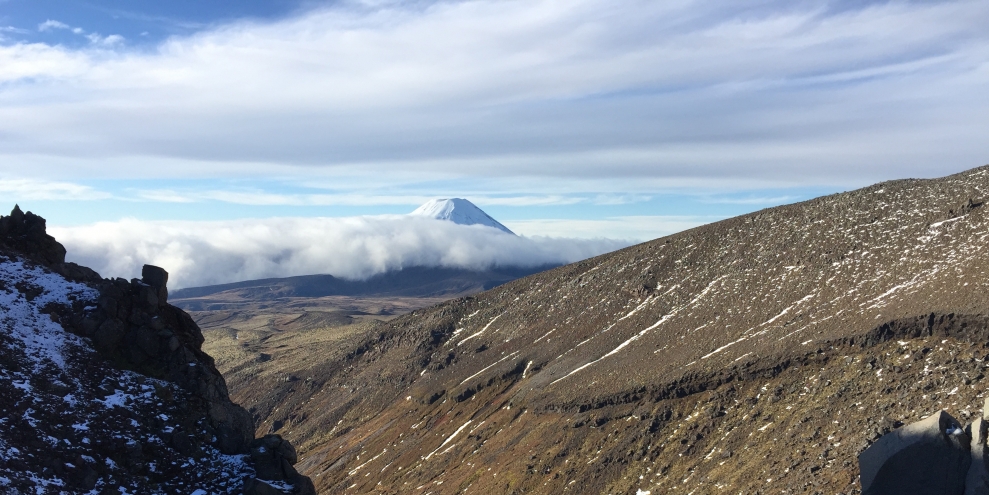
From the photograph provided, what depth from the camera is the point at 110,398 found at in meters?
26.7

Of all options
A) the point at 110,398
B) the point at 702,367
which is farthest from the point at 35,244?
the point at 702,367

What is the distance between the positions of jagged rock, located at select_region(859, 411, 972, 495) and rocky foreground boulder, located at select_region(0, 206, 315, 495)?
21.4 metres

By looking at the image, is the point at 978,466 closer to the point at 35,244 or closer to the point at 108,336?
the point at 108,336

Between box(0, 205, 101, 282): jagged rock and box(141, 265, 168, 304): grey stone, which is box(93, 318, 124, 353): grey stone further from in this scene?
box(0, 205, 101, 282): jagged rock

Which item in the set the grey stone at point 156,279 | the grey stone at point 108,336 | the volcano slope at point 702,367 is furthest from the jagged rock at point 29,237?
the volcano slope at point 702,367

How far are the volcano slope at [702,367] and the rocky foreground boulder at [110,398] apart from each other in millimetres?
25313

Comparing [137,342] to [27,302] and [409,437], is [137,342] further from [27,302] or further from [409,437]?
[409,437]

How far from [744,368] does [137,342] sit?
38.2 metres

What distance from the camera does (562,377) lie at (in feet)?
208

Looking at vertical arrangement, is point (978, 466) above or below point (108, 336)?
below

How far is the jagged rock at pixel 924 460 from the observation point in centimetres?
2358

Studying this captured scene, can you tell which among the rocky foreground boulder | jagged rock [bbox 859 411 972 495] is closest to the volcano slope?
jagged rock [bbox 859 411 972 495]

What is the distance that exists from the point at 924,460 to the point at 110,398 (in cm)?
3046

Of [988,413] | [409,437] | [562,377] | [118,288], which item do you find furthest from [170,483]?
[409,437]
